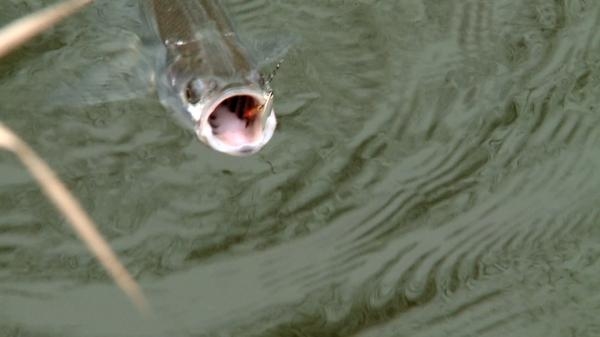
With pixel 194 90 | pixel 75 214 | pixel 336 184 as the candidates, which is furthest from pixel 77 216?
pixel 336 184

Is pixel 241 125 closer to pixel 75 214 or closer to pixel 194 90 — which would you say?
pixel 194 90

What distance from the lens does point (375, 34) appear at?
19.4 ft

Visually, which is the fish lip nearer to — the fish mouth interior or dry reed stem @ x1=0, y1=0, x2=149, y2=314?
the fish mouth interior

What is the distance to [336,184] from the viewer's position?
5180 mm

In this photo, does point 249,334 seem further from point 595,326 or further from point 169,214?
point 595,326

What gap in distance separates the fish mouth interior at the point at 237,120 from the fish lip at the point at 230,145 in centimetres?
1

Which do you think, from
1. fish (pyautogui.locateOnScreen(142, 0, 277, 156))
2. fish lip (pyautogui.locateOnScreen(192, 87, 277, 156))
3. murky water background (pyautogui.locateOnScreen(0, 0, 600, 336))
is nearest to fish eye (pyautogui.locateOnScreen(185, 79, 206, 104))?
fish (pyautogui.locateOnScreen(142, 0, 277, 156))

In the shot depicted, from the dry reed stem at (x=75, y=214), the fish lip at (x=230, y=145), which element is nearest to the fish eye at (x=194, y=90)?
the fish lip at (x=230, y=145)

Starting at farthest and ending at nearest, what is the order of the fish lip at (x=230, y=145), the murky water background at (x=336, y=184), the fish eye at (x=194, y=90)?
the murky water background at (x=336, y=184)
the fish eye at (x=194, y=90)
the fish lip at (x=230, y=145)

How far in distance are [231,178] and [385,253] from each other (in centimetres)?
76

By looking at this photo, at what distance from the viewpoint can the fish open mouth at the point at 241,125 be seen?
175 inches

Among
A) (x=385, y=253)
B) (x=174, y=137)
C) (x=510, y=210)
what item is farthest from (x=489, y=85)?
(x=174, y=137)

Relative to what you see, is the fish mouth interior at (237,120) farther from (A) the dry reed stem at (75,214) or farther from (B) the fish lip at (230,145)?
(A) the dry reed stem at (75,214)

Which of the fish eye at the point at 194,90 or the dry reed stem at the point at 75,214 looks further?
the dry reed stem at the point at 75,214
